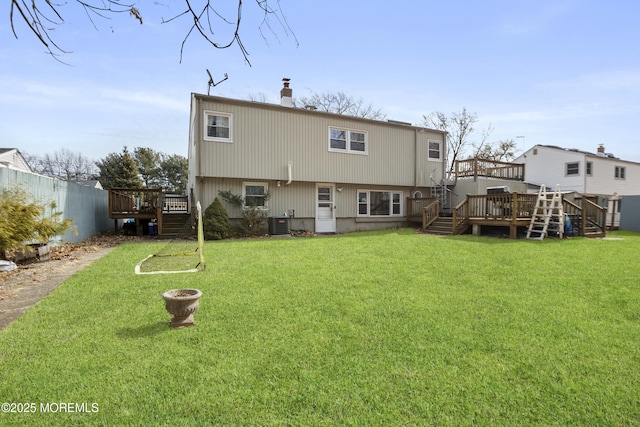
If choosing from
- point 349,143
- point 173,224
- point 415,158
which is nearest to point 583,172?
point 415,158

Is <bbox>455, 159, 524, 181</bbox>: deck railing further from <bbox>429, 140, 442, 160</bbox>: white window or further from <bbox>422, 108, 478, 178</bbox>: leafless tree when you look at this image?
<bbox>422, 108, 478, 178</bbox>: leafless tree

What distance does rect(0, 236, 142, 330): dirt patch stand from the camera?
165 inches

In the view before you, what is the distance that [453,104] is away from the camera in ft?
96.0

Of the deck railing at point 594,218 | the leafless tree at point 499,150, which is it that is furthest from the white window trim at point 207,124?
the leafless tree at point 499,150

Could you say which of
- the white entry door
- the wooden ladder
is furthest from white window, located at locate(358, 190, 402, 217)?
the wooden ladder

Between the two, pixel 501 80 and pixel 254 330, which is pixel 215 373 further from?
pixel 501 80

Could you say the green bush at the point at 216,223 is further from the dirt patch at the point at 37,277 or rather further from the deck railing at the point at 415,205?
the deck railing at the point at 415,205

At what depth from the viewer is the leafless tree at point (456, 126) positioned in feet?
96.5

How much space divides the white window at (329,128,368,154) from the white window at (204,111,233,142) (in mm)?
4483

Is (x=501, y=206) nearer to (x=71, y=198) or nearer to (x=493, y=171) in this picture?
(x=493, y=171)

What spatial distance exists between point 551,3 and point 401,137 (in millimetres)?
10704

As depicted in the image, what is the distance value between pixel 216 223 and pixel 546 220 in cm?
1165

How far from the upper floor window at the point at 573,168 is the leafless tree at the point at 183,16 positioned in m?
25.3

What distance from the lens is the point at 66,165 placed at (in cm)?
5159
